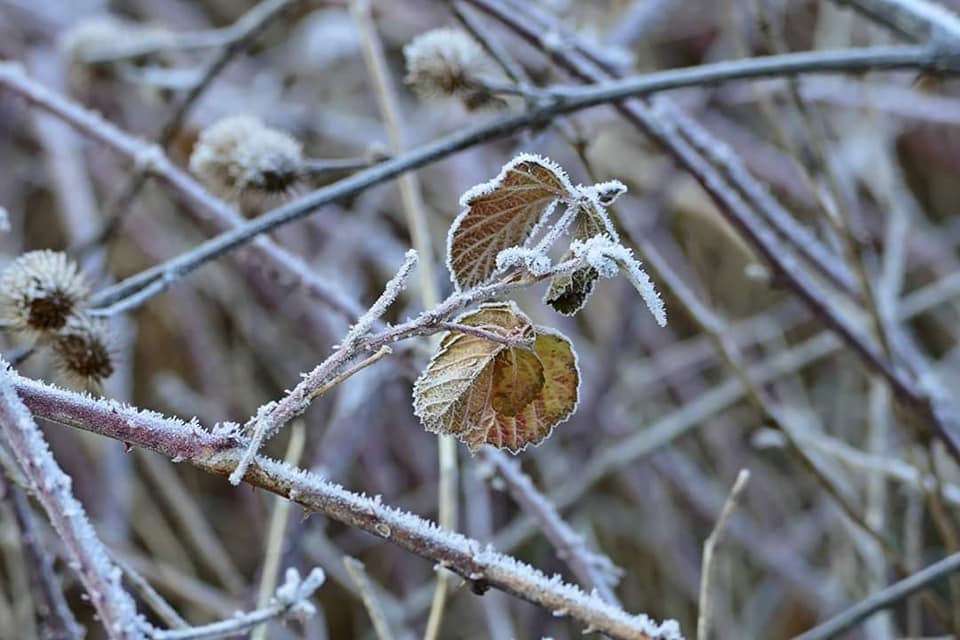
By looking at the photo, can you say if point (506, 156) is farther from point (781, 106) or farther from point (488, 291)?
point (488, 291)

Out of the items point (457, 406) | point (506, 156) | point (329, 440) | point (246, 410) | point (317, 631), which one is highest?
point (506, 156)

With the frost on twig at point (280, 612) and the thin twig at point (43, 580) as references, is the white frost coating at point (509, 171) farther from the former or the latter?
the thin twig at point (43, 580)

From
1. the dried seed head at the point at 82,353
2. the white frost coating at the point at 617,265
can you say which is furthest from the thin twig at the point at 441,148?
the white frost coating at the point at 617,265

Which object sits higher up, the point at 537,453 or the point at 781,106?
the point at 781,106

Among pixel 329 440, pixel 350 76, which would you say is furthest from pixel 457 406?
pixel 350 76

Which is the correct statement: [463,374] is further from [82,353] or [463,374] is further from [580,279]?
[82,353]

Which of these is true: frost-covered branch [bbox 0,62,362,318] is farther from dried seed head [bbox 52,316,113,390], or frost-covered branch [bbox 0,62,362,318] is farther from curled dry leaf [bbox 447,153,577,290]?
curled dry leaf [bbox 447,153,577,290]
